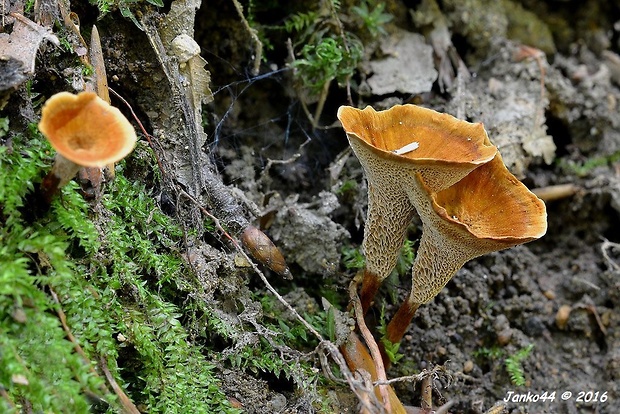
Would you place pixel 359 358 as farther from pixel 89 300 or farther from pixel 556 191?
pixel 556 191

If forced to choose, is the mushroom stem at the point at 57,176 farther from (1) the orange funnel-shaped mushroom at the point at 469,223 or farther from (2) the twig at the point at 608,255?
(2) the twig at the point at 608,255

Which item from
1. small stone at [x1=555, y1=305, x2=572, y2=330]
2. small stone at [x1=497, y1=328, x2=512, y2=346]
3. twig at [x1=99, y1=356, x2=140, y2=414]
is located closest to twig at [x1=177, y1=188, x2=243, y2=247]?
twig at [x1=99, y1=356, x2=140, y2=414]

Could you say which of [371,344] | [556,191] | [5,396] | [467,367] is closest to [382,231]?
[371,344]

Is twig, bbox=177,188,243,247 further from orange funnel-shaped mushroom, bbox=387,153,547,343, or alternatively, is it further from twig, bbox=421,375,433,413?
twig, bbox=421,375,433,413

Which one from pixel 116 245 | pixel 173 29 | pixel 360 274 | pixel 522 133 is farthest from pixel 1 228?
pixel 522 133

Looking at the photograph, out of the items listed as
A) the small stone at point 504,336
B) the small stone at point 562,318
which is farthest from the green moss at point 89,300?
the small stone at point 562,318

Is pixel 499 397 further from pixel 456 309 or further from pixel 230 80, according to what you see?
pixel 230 80
